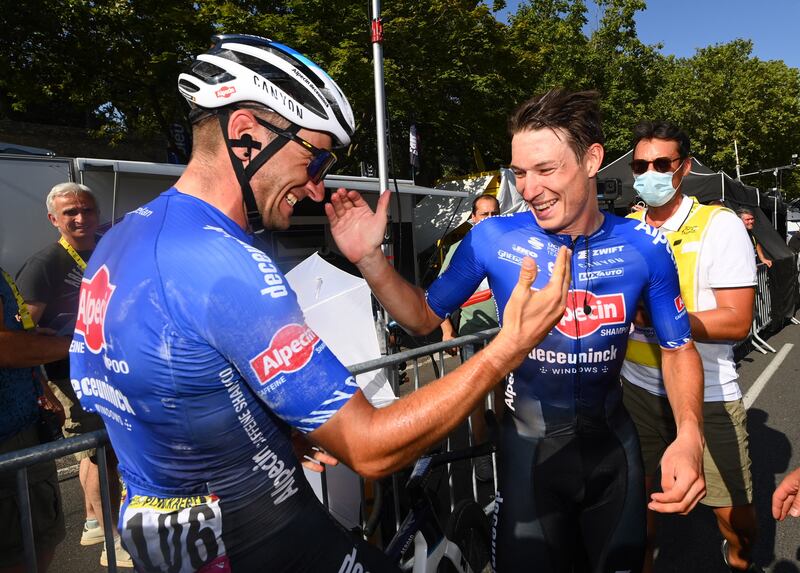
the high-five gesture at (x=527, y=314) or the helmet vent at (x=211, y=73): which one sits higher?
the helmet vent at (x=211, y=73)

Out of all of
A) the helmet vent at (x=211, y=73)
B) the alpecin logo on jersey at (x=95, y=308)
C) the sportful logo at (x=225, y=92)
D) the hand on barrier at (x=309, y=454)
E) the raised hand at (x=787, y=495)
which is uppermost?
the helmet vent at (x=211, y=73)

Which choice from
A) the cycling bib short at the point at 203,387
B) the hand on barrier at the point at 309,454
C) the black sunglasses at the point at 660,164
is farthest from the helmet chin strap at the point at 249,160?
the black sunglasses at the point at 660,164

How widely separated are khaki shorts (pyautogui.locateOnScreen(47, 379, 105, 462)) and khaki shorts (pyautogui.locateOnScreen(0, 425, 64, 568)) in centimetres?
133

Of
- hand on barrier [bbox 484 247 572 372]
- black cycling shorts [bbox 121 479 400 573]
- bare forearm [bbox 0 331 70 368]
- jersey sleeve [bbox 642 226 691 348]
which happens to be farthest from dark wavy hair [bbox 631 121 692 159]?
bare forearm [bbox 0 331 70 368]

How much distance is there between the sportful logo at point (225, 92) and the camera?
141 cm

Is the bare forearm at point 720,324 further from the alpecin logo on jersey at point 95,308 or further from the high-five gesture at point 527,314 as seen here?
the alpecin logo on jersey at point 95,308

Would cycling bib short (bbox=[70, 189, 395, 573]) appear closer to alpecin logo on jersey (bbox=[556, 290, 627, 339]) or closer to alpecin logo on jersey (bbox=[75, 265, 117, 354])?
alpecin logo on jersey (bbox=[75, 265, 117, 354])

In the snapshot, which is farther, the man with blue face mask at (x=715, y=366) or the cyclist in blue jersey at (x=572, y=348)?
the man with blue face mask at (x=715, y=366)

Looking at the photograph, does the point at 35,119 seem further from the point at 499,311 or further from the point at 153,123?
the point at 499,311

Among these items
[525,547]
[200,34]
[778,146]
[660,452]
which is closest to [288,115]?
[525,547]

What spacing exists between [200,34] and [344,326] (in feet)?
42.0

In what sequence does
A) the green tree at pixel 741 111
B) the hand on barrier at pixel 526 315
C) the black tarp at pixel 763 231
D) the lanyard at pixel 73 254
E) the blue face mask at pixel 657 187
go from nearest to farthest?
1. the hand on barrier at pixel 526 315
2. the blue face mask at pixel 657 187
3. the lanyard at pixel 73 254
4. the black tarp at pixel 763 231
5. the green tree at pixel 741 111

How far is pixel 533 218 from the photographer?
2.39 m

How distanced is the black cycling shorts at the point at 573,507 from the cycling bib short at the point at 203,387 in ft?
3.21
